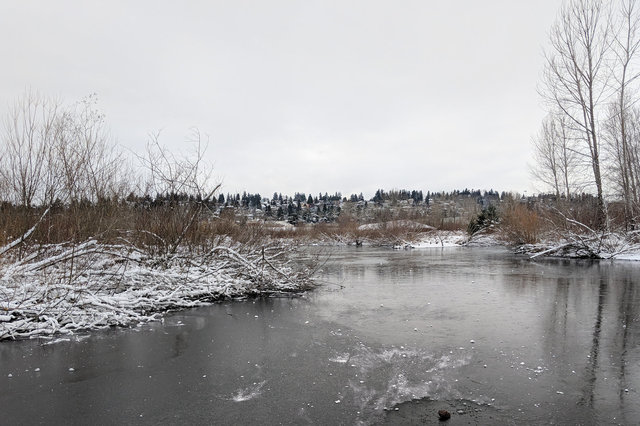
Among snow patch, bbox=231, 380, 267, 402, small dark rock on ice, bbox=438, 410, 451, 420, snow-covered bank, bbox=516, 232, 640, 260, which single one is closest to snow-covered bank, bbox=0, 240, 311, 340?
snow patch, bbox=231, 380, 267, 402

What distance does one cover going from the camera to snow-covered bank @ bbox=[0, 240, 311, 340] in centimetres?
742

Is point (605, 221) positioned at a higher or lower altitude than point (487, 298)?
higher

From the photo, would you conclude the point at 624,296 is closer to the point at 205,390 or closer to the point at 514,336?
the point at 514,336

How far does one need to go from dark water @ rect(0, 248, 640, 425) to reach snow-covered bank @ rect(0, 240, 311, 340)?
2.32 feet

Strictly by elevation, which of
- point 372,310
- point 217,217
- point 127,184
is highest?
point 127,184

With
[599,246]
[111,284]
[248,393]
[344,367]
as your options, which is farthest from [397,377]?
[599,246]

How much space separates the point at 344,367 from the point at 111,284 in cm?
691

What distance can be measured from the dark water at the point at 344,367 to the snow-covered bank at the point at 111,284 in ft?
2.32

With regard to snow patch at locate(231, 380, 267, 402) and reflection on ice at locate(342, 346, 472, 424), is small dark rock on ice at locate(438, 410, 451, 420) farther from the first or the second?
→ snow patch at locate(231, 380, 267, 402)

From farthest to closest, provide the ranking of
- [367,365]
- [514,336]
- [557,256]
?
[557,256] < [514,336] < [367,365]

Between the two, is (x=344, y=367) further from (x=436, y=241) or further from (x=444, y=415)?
(x=436, y=241)

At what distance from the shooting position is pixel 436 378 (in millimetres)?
A: 4828

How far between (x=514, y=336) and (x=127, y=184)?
12.5 m

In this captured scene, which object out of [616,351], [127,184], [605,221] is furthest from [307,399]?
[605,221]
